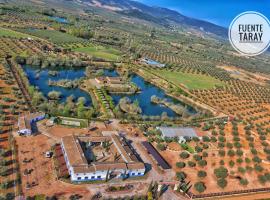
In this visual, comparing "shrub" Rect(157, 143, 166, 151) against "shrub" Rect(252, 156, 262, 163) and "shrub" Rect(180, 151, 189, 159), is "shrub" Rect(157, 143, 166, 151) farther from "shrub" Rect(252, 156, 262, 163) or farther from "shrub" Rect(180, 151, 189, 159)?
"shrub" Rect(252, 156, 262, 163)

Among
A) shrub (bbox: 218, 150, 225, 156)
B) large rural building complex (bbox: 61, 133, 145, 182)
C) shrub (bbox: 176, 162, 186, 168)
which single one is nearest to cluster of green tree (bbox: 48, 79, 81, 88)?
large rural building complex (bbox: 61, 133, 145, 182)

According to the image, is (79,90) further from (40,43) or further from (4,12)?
(4,12)

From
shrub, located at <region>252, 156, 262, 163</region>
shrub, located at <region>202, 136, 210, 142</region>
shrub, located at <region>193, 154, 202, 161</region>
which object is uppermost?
shrub, located at <region>202, 136, 210, 142</region>

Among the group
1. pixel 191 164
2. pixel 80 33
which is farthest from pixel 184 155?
pixel 80 33

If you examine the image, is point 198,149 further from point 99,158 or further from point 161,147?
point 99,158

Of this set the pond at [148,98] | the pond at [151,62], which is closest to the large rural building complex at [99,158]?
the pond at [148,98]

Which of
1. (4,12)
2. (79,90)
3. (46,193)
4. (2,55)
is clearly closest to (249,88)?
(79,90)
